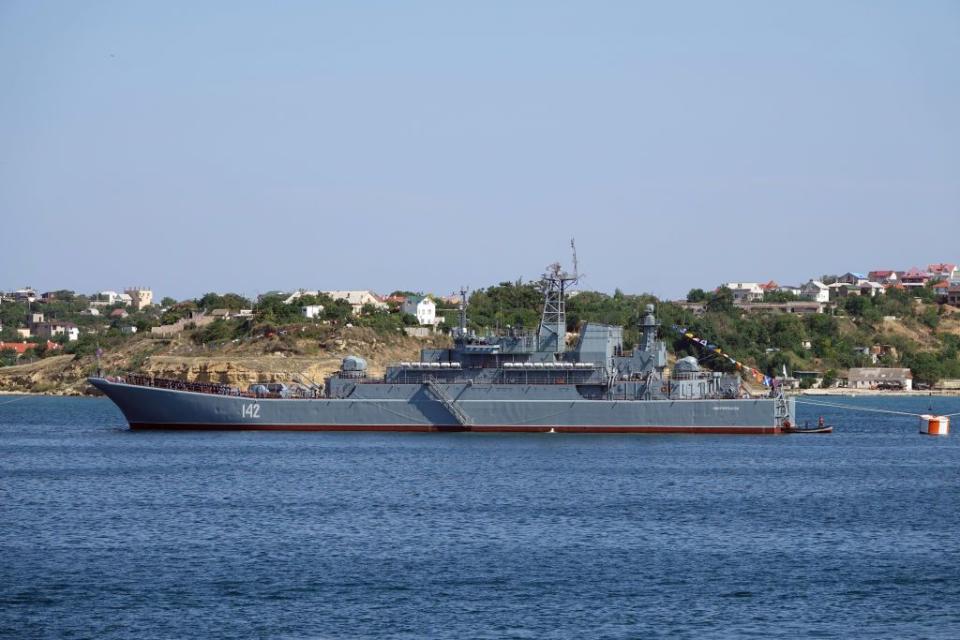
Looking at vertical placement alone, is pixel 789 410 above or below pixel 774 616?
above

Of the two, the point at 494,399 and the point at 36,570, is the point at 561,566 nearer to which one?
the point at 36,570

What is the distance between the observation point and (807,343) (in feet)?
500

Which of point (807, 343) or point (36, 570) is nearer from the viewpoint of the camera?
point (36, 570)

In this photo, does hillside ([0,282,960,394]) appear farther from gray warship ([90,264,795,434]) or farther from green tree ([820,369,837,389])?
gray warship ([90,264,795,434])

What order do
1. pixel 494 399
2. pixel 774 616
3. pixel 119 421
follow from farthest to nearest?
pixel 119 421
pixel 494 399
pixel 774 616

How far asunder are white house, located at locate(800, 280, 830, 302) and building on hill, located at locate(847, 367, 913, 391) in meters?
47.4

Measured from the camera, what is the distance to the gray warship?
6512cm

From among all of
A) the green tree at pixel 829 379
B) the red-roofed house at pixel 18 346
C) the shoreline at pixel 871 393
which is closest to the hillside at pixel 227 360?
the red-roofed house at pixel 18 346

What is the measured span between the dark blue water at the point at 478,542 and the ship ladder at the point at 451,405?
578 cm

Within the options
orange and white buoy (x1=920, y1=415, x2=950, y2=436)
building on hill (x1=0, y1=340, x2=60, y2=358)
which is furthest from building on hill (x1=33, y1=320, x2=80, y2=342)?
orange and white buoy (x1=920, y1=415, x2=950, y2=436)

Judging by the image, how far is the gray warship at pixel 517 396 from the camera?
214 ft

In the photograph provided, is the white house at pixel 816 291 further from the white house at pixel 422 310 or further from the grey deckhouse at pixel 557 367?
the grey deckhouse at pixel 557 367

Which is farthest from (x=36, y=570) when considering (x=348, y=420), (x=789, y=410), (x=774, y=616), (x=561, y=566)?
(x=789, y=410)

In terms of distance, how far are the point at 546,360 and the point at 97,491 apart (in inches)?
1076
